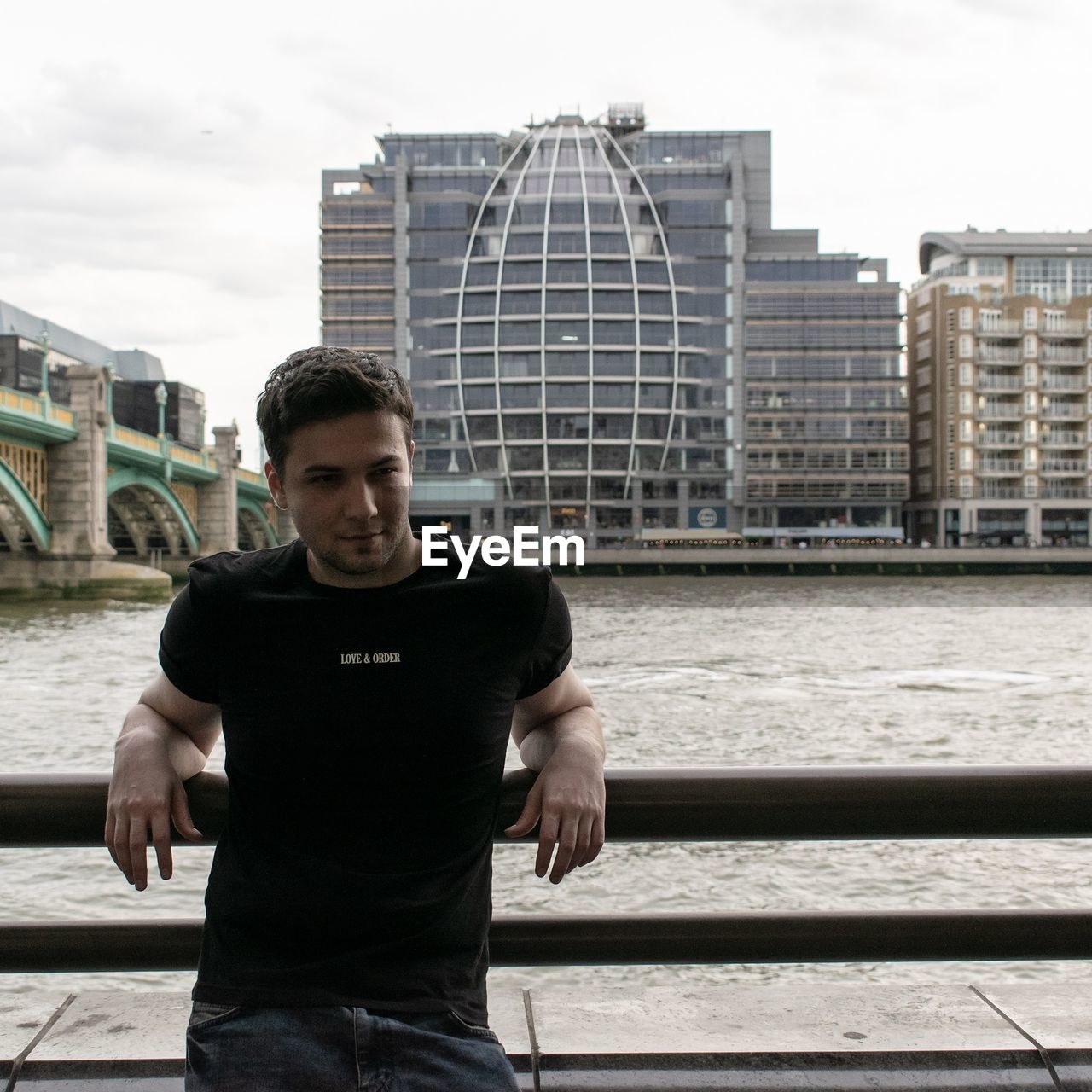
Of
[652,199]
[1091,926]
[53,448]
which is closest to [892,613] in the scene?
[53,448]

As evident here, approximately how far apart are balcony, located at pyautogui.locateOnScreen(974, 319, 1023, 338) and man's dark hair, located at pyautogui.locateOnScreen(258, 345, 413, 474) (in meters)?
74.3

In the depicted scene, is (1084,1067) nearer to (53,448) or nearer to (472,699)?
(472,699)

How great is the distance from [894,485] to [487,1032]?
75343 mm

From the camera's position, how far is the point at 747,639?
22.0 metres

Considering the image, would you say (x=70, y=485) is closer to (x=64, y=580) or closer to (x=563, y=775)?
(x=64, y=580)

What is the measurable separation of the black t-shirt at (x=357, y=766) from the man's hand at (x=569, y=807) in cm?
7

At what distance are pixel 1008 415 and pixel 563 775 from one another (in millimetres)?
74651

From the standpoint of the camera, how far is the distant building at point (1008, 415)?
70500 millimetres

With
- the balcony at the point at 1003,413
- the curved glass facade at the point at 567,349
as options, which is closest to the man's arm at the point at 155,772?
the curved glass facade at the point at 567,349

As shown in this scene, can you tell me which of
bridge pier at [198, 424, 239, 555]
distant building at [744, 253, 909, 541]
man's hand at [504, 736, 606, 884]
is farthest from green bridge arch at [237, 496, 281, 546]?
man's hand at [504, 736, 606, 884]

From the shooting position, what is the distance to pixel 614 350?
73312 mm

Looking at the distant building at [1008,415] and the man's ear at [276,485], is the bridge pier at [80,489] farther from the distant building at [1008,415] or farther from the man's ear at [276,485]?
the distant building at [1008,415]

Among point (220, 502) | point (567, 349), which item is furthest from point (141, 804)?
point (567, 349)

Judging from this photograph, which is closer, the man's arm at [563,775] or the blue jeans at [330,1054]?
the blue jeans at [330,1054]
